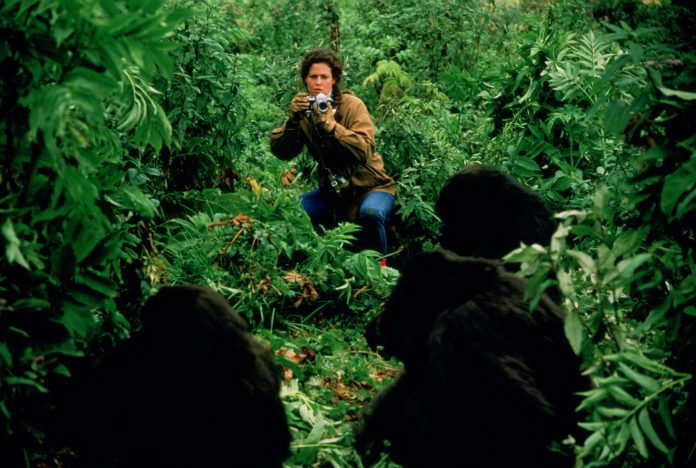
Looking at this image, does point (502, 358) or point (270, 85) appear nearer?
point (502, 358)

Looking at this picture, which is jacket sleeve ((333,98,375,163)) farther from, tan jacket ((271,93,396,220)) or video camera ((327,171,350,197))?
video camera ((327,171,350,197))

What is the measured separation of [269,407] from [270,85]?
6.25 m

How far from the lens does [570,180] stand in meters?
6.60

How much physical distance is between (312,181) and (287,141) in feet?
2.27

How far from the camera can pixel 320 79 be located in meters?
6.75

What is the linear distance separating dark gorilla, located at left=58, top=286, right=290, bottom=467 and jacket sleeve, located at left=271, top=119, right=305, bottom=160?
11.2 feet

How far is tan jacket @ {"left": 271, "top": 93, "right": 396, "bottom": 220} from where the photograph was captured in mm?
6527

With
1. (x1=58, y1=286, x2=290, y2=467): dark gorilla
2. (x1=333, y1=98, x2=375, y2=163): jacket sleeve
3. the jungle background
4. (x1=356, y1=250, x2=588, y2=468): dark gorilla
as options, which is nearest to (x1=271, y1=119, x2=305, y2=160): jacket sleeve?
the jungle background

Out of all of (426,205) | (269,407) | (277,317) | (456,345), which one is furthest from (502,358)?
(426,205)

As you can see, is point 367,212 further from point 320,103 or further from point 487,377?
point 487,377

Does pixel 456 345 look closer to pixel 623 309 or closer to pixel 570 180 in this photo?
pixel 623 309

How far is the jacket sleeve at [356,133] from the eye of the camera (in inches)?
254

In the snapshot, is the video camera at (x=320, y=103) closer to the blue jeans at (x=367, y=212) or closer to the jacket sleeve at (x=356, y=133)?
the jacket sleeve at (x=356, y=133)

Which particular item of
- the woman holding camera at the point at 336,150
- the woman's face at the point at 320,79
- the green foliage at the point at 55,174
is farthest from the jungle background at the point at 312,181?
the woman's face at the point at 320,79
